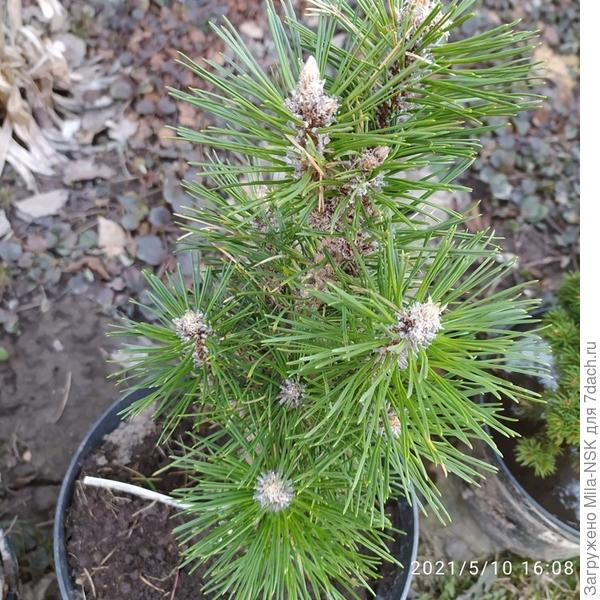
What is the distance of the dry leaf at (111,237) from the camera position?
140cm

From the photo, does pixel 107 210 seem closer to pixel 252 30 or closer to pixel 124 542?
pixel 252 30

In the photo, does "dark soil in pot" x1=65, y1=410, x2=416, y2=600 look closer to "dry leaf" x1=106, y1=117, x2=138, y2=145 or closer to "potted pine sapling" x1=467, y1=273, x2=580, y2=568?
"potted pine sapling" x1=467, y1=273, x2=580, y2=568

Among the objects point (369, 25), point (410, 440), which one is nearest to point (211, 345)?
point (410, 440)

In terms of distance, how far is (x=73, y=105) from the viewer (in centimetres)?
148

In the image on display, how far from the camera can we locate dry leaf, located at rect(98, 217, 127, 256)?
1.40 metres

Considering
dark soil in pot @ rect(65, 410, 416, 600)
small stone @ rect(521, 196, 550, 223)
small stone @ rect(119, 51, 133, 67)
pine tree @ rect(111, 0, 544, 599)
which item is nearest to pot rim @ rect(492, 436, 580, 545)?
dark soil in pot @ rect(65, 410, 416, 600)

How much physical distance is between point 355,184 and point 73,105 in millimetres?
1163

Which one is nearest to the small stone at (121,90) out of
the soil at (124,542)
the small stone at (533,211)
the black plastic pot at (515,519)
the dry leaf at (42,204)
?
the dry leaf at (42,204)

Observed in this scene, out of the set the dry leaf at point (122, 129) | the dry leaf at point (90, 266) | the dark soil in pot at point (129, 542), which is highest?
the dry leaf at point (122, 129)

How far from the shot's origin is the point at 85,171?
1.44 metres

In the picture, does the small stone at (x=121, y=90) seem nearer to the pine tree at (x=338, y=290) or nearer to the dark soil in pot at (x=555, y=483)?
the pine tree at (x=338, y=290)

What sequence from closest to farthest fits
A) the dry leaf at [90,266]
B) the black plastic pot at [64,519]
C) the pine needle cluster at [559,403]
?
the black plastic pot at [64,519]
the pine needle cluster at [559,403]
the dry leaf at [90,266]

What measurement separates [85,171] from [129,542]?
2.82ft
